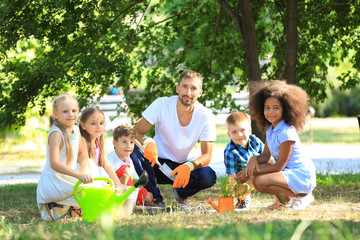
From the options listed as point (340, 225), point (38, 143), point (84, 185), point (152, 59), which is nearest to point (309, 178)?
point (340, 225)

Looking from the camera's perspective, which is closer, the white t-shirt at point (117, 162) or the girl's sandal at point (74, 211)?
the girl's sandal at point (74, 211)

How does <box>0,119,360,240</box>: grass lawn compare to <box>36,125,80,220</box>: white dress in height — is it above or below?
below

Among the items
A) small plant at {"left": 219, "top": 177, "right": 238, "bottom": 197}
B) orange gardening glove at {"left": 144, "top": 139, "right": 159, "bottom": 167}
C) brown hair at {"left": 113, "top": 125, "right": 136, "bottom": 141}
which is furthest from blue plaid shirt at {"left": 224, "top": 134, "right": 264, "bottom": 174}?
brown hair at {"left": 113, "top": 125, "right": 136, "bottom": 141}

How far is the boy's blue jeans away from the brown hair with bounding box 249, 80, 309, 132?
0.71 m

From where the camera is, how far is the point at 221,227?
3.31 metres

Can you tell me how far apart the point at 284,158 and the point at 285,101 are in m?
0.50

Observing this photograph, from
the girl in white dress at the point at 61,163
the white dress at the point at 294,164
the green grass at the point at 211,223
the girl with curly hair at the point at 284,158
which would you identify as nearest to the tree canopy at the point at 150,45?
the green grass at the point at 211,223

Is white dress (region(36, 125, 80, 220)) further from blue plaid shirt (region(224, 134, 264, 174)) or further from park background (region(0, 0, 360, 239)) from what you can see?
blue plaid shirt (region(224, 134, 264, 174))

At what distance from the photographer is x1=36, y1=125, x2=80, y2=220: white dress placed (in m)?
4.38

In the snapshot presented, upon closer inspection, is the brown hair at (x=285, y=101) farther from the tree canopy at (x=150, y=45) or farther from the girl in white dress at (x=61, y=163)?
the tree canopy at (x=150, y=45)

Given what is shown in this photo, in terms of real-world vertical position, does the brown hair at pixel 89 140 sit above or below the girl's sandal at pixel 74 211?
above

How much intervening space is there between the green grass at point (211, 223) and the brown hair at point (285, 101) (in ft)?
2.55

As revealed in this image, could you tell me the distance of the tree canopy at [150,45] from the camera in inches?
255

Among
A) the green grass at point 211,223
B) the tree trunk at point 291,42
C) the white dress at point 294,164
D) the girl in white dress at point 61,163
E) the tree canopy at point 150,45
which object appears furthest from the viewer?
the tree trunk at point 291,42
